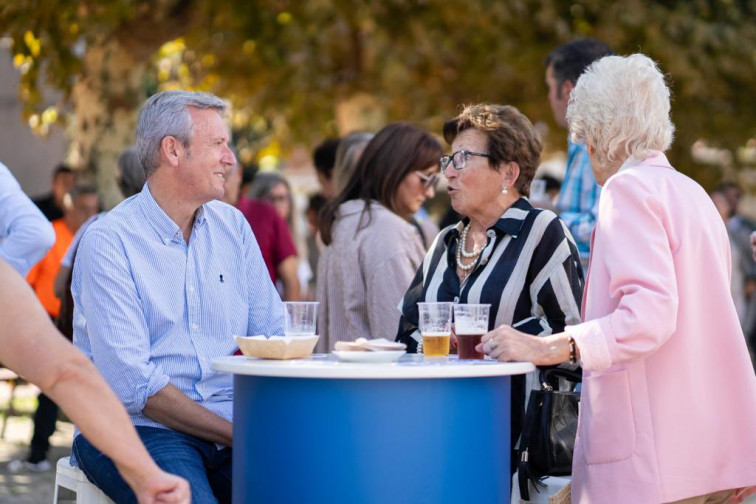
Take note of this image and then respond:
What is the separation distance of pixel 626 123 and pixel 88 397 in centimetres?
178

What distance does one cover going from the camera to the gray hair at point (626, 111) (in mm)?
3650

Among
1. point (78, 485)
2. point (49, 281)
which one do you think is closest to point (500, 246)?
point (78, 485)

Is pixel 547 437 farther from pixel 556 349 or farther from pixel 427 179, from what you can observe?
pixel 427 179

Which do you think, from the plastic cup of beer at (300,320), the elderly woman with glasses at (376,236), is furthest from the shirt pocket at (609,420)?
the elderly woman with glasses at (376,236)

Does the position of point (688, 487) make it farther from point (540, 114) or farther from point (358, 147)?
point (540, 114)

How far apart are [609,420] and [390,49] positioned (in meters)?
10.3

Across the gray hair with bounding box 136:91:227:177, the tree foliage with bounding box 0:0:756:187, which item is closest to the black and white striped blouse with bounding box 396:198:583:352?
the gray hair with bounding box 136:91:227:177

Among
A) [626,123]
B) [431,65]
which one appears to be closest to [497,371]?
[626,123]

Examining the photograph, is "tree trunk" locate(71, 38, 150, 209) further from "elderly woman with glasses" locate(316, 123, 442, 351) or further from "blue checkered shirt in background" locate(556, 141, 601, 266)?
"blue checkered shirt in background" locate(556, 141, 601, 266)

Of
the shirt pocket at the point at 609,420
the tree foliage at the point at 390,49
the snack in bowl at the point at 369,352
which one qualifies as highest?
the tree foliage at the point at 390,49

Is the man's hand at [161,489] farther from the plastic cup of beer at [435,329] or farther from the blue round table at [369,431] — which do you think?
the plastic cup of beer at [435,329]

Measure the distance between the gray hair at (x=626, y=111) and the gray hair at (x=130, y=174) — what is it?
3.33 metres

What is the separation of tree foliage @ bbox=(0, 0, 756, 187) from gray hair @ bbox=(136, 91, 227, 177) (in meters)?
5.61

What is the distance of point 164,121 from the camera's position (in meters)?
4.34
